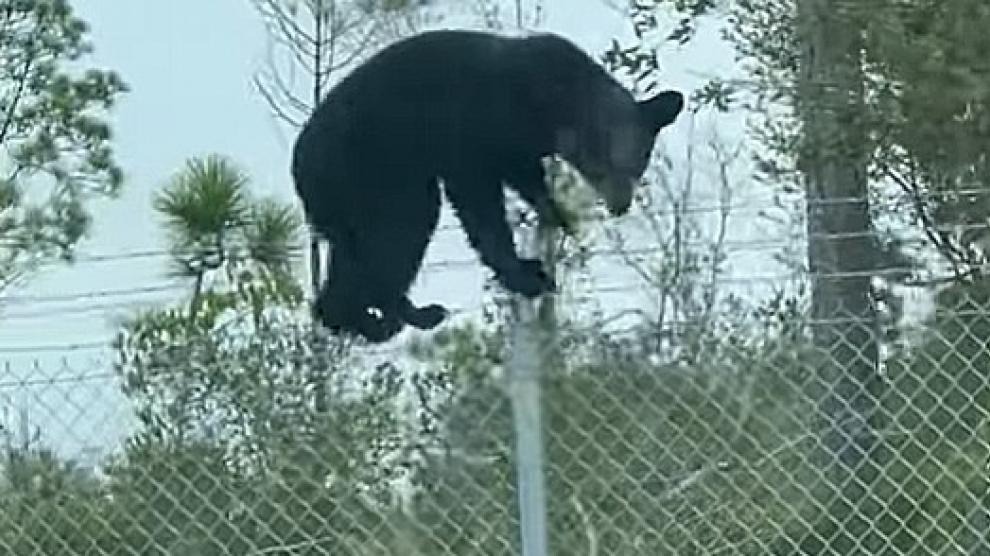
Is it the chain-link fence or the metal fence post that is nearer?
the metal fence post

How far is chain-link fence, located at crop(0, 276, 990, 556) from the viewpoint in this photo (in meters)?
3.19

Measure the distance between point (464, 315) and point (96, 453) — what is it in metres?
0.67

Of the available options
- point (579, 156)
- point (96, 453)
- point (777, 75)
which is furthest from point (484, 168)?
point (777, 75)

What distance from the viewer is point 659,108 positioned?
383 cm

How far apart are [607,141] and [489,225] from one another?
0.29 metres

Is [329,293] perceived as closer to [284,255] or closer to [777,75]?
[284,255]

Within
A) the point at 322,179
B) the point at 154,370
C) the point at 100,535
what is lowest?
the point at 100,535

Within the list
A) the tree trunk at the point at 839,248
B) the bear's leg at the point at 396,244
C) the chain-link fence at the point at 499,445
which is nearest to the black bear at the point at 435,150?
the bear's leg at the point at 396,244

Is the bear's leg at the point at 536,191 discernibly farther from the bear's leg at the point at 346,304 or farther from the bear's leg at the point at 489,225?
the bear's leg at the point at 346,304

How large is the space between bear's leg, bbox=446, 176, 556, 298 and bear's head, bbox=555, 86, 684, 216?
169mm

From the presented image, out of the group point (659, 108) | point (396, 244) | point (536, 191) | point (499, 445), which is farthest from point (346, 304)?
point (659, 108)

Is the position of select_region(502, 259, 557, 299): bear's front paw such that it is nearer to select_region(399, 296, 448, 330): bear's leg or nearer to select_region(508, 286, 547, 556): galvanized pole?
select_region(399, 296, 448, 330): bear's leg

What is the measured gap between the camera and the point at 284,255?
12.9ft

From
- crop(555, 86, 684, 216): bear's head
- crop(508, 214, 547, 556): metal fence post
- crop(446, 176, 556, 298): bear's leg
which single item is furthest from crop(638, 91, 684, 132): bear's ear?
crop(508, 214, 547, 556): metal fence post
